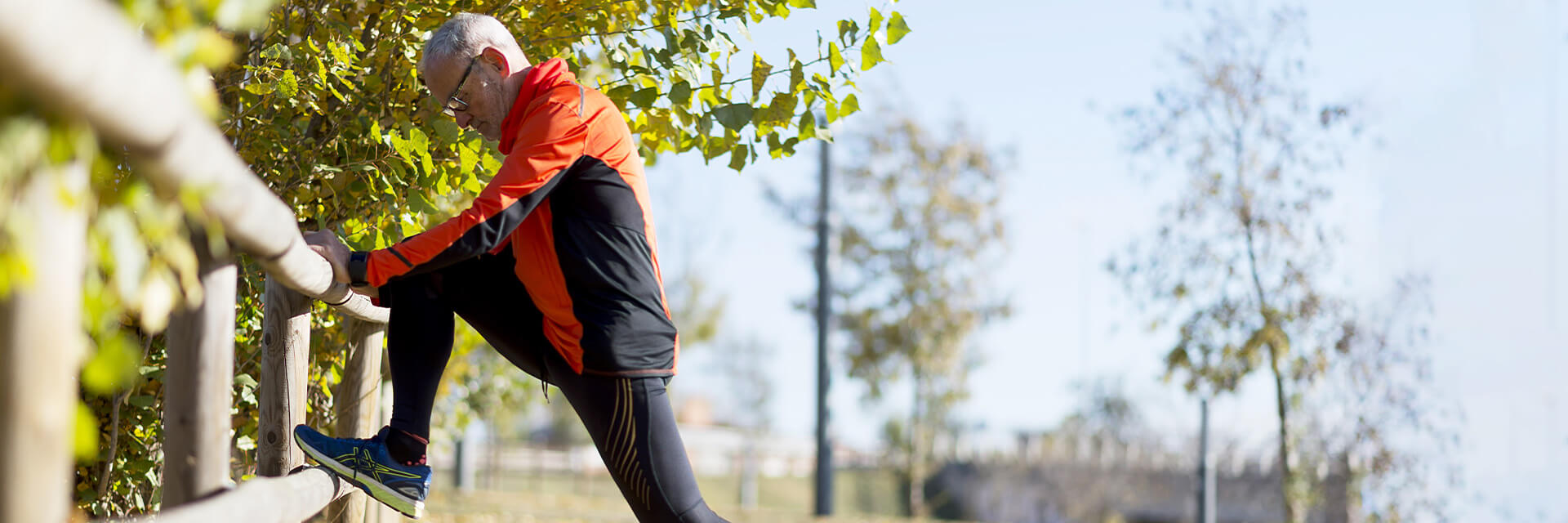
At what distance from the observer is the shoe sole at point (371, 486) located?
2.32 m

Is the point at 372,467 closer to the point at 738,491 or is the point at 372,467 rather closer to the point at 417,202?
the point at 417,202

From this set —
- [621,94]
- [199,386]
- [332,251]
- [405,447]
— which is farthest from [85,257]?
[621,94]

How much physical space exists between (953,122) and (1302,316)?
8493 mm

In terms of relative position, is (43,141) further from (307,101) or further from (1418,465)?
(1418,465)

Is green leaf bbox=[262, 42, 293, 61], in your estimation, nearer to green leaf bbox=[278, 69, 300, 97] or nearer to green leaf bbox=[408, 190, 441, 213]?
green leaf bbox=[278, 69, 300, 97]

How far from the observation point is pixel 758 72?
3.60 metres

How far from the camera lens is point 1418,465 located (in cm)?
1062

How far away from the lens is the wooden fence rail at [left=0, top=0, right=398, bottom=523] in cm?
87

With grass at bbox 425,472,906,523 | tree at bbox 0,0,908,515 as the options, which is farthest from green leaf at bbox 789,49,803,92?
grass at bbox 425,472,906,523

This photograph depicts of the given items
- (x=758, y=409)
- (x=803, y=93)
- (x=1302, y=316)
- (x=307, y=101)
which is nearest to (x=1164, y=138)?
(x=1302, y=316)

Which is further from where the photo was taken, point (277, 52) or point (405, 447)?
point (277, 52)

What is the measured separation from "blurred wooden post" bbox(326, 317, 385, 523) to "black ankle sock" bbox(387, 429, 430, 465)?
3.14ft

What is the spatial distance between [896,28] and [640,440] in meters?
1.54

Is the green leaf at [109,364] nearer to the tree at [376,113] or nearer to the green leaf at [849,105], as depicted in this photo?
the tree at [376,113]
